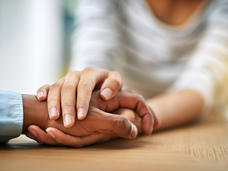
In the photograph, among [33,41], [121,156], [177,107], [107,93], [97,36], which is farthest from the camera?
[33,41]

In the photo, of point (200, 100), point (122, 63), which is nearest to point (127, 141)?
point (200, 100)

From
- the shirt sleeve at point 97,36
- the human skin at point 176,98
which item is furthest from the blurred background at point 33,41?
the human skin at point 176,98

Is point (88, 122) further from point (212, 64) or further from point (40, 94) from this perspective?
point (212, 64)

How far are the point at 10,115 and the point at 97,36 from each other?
585 mm

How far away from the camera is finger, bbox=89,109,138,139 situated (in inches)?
17.4

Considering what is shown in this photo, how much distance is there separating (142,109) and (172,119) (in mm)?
220

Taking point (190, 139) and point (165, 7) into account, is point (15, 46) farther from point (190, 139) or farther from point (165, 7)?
point (190, 139)

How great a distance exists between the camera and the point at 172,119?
73cm

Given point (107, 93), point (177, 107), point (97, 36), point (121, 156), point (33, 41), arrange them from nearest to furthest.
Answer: point (121, 156) < point (107, 93) < point (177, 107) < point (97, 36) < point (33, 41)

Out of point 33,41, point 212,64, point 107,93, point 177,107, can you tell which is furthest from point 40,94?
point 33,41

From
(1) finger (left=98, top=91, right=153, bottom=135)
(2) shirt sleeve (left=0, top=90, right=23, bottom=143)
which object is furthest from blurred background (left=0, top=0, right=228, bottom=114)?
(2) shirt sleeve (left=0, top=90, right=23, bottom=143)

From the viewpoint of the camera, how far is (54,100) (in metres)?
0.45

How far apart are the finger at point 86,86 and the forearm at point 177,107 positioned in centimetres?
23

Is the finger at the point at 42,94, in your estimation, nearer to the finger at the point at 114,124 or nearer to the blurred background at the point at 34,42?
the finger at the point at 114,124
